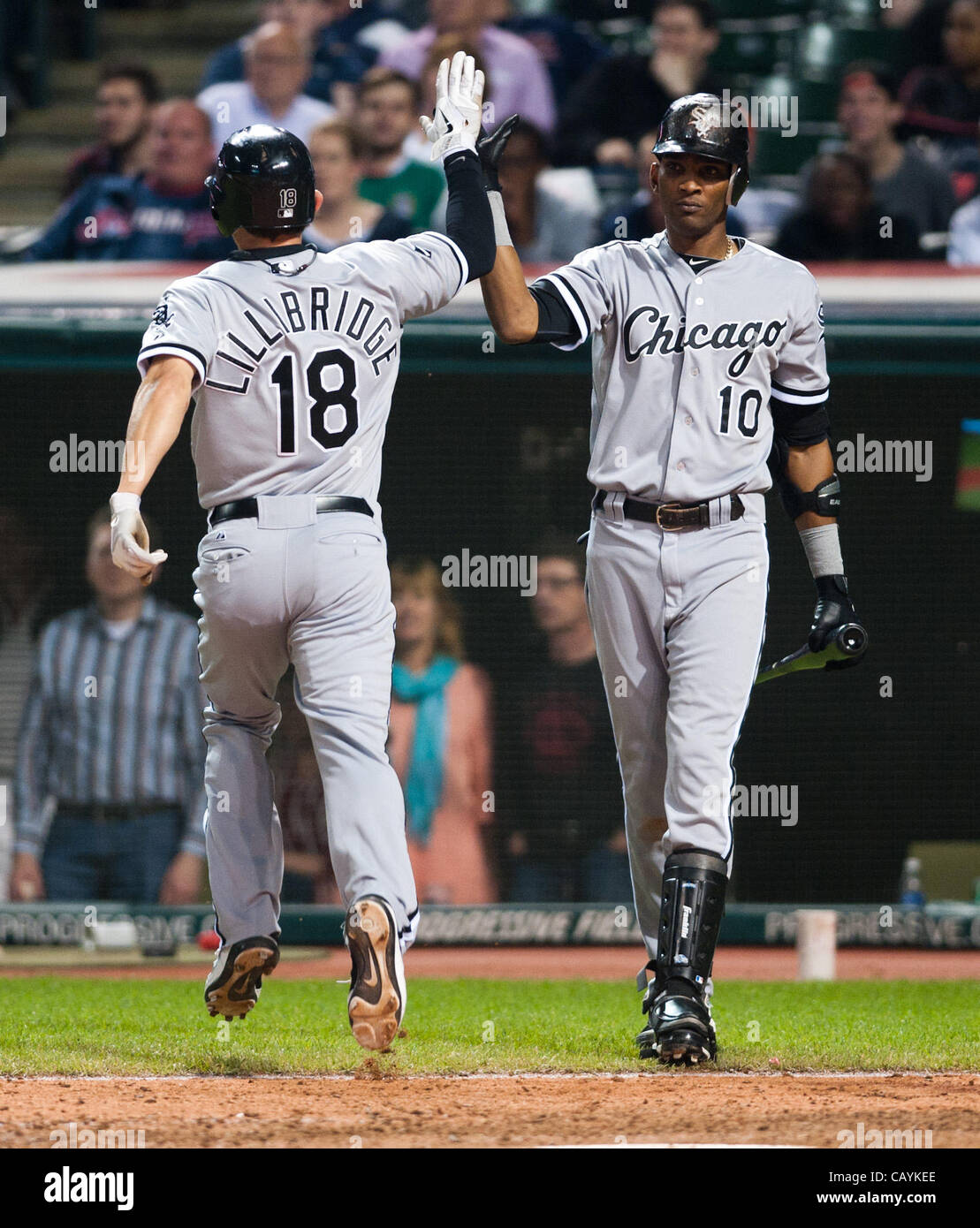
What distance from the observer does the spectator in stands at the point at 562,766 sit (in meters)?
7.07

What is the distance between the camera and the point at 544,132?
30.4ft

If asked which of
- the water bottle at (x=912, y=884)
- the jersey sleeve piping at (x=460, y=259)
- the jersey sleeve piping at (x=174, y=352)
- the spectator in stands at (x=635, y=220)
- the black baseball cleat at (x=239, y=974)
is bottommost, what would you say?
the water bottle at (x=912, y=884)

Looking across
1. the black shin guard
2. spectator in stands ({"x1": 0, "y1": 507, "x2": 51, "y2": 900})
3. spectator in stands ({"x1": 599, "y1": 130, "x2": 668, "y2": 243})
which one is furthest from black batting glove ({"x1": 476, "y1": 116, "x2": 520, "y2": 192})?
spectator in stands ({"x1": 0, "y1": 507, "x2": 51, "y2": 900})

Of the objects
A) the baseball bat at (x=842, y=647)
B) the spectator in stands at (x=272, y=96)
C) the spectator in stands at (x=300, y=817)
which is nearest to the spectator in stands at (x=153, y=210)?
the spectator in stands at (x=272, y=96)

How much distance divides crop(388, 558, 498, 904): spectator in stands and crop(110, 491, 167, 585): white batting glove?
3644 millimetres

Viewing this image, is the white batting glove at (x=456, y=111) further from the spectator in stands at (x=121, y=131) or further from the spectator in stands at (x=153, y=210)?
the spectator in stands at (x=121, y=131)

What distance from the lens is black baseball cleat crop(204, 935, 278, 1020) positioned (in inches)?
149

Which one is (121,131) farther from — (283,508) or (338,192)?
(283,508)

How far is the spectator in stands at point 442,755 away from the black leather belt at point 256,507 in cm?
328

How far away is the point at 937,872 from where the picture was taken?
23.1 feet

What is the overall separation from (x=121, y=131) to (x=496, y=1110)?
6992mm

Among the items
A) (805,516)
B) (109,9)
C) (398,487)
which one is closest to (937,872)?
(398,487)

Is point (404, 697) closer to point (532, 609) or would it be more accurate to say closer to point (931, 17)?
point (532, 609)

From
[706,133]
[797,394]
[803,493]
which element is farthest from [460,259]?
[803,493]
